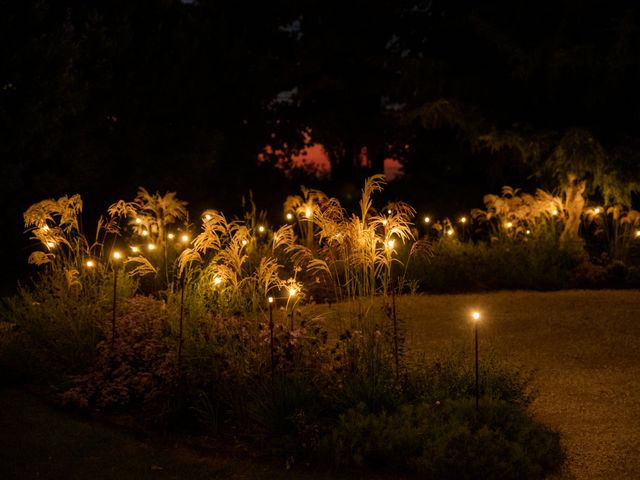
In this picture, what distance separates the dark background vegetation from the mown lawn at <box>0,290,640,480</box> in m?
5.39

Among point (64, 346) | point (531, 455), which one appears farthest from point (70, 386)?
point (531, 455)

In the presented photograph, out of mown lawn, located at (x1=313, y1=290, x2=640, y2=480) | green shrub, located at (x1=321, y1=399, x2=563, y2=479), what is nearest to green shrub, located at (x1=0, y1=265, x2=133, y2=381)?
mown lawn, located at (x1=313, y1=290, x2=640, y2=480)

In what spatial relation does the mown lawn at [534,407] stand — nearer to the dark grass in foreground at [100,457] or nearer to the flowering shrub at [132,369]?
the dark grass in foreground at [100,457]

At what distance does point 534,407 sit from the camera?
5582 mm

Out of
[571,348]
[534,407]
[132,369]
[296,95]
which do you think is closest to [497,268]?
[571,348]

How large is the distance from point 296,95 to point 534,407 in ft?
47.2

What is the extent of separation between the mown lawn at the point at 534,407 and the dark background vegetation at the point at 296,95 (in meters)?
5.39

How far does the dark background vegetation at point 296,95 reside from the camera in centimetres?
1171

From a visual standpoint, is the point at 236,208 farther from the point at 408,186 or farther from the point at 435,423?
the point at 435,423

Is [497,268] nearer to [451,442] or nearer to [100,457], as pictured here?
[451,442]

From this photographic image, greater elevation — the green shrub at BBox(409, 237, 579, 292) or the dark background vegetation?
the dark background vegetation

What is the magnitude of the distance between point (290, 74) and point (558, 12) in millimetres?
6658

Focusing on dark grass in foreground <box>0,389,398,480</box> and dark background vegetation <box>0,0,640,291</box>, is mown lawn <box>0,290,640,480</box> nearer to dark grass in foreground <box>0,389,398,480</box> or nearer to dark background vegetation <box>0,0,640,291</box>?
dark grass in foreground <box>0,389,398,480</box>

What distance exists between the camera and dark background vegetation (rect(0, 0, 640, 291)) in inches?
461
